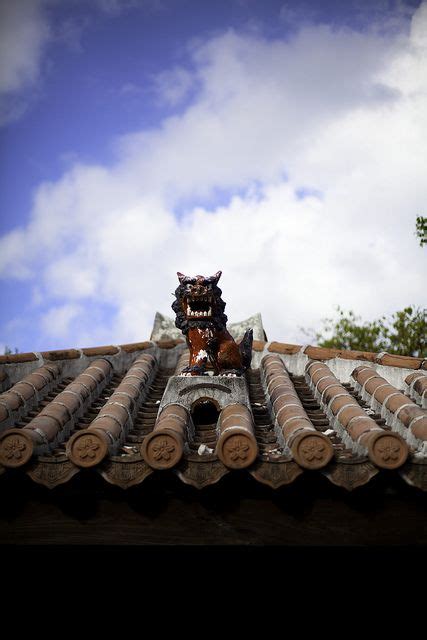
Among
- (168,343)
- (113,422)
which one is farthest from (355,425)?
(168,343)

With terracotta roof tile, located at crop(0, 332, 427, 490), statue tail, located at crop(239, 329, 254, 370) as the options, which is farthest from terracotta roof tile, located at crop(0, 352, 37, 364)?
statue tail, located at crop(239, 329, 254, 370)

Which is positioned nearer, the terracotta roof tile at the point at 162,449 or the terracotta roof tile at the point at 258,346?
the terracotta roof tile at the point at 162,449

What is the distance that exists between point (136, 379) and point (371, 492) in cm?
339

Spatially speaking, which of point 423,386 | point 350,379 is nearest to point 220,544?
point 423,386

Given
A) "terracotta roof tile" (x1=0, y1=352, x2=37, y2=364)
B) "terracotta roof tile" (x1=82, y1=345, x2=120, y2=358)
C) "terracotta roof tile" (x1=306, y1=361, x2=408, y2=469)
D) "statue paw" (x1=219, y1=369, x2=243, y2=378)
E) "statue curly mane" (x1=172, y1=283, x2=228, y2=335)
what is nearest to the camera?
"terracotta roof tile" (x1=306, y1=361, x2=408, y2=469)

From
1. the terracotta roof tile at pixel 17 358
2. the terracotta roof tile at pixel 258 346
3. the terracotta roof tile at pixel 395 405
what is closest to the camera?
the terracotta roof tile at pixel 395 405

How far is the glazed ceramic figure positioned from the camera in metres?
6.12

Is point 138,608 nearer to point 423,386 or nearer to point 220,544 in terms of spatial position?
point 220,544

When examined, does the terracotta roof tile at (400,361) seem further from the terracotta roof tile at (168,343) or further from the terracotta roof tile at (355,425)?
the terracotta roof tile at (168,343)

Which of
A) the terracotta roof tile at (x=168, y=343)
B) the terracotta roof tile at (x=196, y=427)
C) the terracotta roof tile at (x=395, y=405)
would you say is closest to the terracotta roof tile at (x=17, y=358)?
the terracotta roof tile at (x=196, y=427)

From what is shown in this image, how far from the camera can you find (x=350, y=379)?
6.98 meters

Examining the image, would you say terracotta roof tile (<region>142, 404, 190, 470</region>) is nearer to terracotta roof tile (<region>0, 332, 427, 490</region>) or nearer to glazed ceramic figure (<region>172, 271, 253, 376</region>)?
terracotta roof tile (<region>0, 332, 427, 490</region>)

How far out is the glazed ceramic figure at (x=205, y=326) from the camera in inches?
241

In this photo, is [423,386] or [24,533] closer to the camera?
[24,533]
